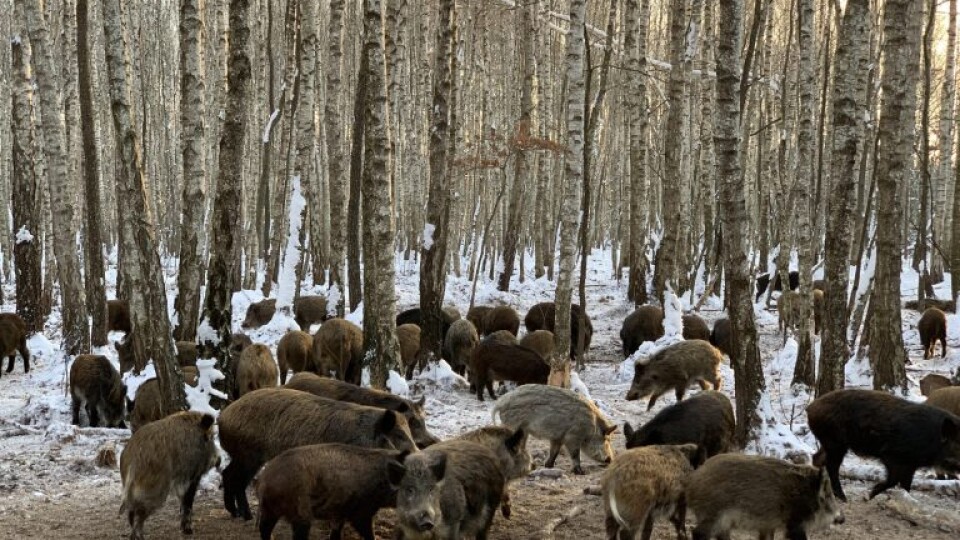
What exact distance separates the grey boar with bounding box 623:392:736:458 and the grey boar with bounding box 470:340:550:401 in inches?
132

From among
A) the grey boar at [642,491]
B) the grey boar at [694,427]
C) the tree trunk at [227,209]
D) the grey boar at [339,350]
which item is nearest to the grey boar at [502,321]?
the grey boar at [339,350]

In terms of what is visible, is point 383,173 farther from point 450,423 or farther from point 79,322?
point 79,322

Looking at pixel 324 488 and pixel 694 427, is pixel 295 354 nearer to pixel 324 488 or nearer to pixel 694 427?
pixel 694 427

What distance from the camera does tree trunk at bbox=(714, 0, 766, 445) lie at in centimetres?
778

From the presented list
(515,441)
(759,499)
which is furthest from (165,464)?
(759,499)

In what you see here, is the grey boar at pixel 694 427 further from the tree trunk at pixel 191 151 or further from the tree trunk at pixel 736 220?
the tree trunk at pixel 191 151

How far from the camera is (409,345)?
11781mm

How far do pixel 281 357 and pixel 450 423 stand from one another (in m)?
2.88

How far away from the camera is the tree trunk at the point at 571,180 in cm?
1104

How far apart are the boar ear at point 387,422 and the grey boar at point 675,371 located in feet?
16.7

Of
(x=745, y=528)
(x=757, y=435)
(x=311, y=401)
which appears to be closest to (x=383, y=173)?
(x=311, y=401)

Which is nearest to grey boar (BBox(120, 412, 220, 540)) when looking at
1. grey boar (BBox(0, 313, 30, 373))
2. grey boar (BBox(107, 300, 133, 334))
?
grey boar (BBox(0, 313, 30, 373))

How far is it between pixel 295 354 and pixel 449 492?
237 inches

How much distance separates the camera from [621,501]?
18.2 feet
